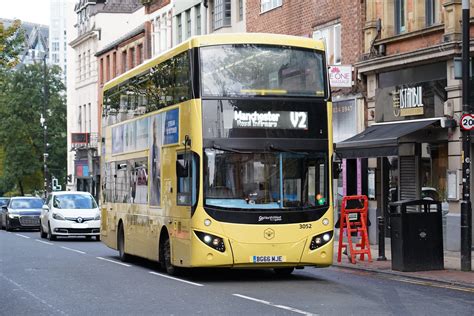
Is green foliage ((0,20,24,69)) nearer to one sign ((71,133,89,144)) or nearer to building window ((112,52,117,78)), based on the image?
building window ((112,52,117,78))

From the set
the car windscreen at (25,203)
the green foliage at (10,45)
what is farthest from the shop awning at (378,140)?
the car windscreen at (25,203)

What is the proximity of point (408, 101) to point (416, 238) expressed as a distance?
924 cm

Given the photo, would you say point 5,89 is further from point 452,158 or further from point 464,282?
point 464,282

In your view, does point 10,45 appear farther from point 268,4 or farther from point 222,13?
point 222,13

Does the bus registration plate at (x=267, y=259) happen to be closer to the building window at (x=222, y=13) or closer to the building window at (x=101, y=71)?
the building window at (x=222, y=13)

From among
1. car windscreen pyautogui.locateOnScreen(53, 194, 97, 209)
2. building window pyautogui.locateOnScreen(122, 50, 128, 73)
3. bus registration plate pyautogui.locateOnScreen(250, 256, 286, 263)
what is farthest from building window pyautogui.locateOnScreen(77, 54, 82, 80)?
bus registration plate pyautogui.locateOnScreen(250, 256, 286, 263)

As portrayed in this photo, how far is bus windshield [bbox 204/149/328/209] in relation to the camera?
698 inches

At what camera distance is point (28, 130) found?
95.6 meters

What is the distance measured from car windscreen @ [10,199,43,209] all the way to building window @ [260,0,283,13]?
1269cm

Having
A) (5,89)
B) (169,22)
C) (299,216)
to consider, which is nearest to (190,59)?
(299,216)

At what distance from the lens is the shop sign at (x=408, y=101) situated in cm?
2798

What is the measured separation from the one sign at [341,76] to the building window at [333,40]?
2665 millimetres

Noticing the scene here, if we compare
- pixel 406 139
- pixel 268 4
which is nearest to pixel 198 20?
pixel 268 4

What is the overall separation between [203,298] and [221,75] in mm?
4263
